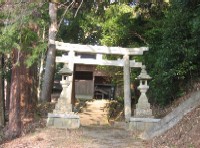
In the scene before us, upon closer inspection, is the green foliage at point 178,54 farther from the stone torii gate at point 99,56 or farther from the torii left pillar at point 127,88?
the torii left pillar at point 127,88

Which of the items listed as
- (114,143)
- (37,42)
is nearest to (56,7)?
(37,42)

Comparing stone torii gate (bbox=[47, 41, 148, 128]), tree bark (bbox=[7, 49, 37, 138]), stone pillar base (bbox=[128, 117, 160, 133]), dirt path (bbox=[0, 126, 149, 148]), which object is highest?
stone torii gate (bbox=[47, 41, 148, 128])

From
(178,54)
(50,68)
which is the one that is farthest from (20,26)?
(50,68)

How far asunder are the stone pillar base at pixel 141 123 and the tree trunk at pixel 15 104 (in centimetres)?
391

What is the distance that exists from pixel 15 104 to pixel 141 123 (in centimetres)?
434

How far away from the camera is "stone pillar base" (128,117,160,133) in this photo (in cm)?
1164

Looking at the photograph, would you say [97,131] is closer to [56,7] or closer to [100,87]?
[56,7]

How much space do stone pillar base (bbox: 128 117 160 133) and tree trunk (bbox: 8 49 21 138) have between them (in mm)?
3913

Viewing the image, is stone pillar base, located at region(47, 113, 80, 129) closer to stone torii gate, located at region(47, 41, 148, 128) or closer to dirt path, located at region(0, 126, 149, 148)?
dirt path, located at region(0, 126, 149, 148)

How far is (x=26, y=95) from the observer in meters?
12.2

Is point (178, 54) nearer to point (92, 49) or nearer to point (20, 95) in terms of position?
point (92, 49)

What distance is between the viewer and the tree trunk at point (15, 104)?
465 inches

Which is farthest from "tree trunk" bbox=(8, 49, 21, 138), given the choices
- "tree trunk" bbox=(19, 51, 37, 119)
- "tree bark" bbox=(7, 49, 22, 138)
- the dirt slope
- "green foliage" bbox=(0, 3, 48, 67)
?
the dirt slope

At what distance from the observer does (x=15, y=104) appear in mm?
11969
